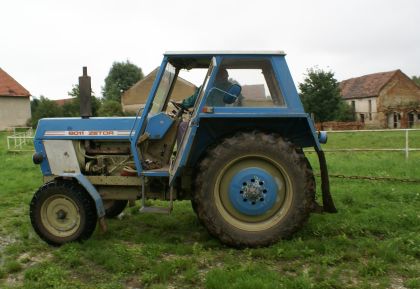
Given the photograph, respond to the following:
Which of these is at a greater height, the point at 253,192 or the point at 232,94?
the point at 232,94

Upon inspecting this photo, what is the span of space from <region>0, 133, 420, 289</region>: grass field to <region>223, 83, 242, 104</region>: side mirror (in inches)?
63.9

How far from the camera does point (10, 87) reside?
→ 1674 inches

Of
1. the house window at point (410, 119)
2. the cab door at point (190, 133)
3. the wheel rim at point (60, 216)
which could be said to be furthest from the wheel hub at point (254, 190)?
the house window at point (410, 119)

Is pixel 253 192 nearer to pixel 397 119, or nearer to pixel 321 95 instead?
pixel 321 95

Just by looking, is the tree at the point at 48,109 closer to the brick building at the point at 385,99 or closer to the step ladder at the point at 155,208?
the brick building at the point at 385,99

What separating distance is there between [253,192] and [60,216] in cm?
229

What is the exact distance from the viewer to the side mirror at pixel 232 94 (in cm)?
513

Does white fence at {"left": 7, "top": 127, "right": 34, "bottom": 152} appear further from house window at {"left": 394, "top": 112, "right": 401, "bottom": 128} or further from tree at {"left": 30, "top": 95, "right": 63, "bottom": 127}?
house window at {"left": 394, "top": 112, "right": 401, "bottom": 128}

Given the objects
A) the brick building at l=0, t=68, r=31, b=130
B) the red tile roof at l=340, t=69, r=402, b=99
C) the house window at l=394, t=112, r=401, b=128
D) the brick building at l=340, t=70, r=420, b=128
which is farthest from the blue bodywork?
the red tile roof at l=340, t=69, r=402, b=99

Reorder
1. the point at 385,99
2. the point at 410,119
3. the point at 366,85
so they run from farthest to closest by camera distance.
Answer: the point at 366,85 → the point at 385,99 → the point at 410,119

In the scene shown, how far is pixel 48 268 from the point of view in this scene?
15.2 ft

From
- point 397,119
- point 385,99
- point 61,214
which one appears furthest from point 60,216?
point 385,99

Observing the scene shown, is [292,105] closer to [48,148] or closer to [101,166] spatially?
[101,166]

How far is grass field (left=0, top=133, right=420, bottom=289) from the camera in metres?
4.23
